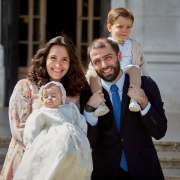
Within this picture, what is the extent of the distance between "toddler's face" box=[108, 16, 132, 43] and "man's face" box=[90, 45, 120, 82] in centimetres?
133

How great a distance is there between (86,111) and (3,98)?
764 cm

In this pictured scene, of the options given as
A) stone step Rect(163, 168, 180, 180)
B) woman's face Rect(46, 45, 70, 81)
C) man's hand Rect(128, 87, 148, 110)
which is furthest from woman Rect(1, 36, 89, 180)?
stone step Rect(163, 168, 180, 180)

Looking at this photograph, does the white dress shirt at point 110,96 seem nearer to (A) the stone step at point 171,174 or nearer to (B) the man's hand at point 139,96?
Answer: (B) the man's hand at point 139,96

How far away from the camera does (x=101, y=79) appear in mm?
3857

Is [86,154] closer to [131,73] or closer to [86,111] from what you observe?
[86,111]

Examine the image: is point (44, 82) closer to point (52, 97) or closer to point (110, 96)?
point (52, 97)

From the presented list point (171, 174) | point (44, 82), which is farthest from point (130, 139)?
point (171, 174)

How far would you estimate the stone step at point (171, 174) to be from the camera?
7191 mm

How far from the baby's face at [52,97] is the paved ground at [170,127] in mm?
4753

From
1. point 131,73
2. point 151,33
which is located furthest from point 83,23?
point 131,73

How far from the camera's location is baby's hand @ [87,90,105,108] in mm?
3748

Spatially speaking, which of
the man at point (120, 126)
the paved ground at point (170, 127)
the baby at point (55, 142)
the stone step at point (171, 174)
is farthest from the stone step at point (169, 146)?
the baby at point (55, 142)

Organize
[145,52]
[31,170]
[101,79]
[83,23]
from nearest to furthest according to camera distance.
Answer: [31,170] < [101,79] < [145,52] < [83,23]

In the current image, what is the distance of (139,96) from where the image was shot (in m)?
3.76
